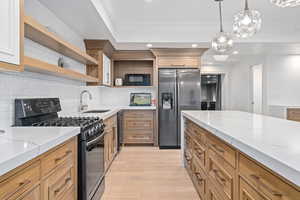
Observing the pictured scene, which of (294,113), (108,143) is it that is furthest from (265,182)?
(294,113)

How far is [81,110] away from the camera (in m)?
3.81

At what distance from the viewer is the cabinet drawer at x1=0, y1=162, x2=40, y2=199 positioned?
0.91 metres

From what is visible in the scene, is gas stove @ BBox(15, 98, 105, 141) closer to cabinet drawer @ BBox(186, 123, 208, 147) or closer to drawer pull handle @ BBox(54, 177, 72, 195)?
drawer pull handle @ BBox(54, 177, 72, 195)

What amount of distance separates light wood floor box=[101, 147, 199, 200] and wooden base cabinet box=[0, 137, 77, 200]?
1.06 metres

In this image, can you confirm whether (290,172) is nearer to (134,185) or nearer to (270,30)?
(134,185)

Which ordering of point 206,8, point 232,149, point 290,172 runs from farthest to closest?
point 206,8 < point 232,149 < point 290,172

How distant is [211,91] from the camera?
9148mm

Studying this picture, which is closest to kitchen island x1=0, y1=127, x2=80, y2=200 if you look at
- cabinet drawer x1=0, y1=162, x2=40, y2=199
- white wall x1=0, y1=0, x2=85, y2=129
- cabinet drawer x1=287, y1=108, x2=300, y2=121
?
cabinet drawer x1=0, y1=162, x2=40, y2=199

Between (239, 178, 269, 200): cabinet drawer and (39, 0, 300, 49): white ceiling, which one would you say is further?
(39, 0, 300, 49): white ceiling

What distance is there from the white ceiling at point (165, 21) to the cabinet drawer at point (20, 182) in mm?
2130

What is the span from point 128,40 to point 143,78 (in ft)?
4.11

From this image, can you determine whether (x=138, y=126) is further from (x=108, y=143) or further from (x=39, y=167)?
(x=39, y=167)

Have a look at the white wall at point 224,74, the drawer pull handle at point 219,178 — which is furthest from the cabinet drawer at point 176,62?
the white wall at point 224,74

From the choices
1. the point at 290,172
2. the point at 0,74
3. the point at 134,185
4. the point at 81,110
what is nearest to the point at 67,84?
the point at 81,110
